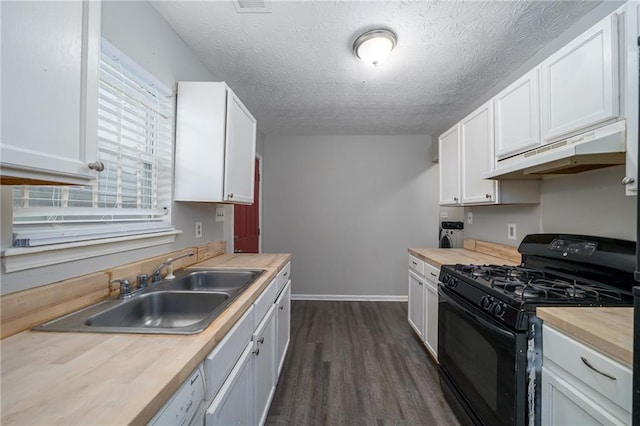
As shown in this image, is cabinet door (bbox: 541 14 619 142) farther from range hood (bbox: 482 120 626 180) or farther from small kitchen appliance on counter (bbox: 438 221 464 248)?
small kitchen appliance on counter (bbox: 438 221 464 248)

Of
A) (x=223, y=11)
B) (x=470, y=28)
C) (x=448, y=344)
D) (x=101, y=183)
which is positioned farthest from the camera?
(x=448, y=344)

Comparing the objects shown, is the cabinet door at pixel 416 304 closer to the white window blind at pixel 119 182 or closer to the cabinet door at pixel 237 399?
the cabinet door at pixel 237 399

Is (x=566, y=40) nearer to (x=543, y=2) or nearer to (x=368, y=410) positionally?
(x=543, y=2)

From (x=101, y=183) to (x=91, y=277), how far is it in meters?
0.43

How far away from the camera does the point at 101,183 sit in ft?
3.97

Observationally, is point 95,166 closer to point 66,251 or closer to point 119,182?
point 66,251

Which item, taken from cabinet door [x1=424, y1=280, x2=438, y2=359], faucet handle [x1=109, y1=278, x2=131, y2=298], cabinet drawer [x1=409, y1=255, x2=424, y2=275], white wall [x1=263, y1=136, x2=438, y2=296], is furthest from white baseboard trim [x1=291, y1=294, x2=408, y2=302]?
faucet handle [x1=109, y1=278, x2=131, y2=298]

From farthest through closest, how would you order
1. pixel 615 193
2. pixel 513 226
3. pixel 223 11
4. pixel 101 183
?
pixel 513 226 < pixel 223 11 < pixel 615 193 < pixel 101 183

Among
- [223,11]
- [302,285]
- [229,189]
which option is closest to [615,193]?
[229,189]

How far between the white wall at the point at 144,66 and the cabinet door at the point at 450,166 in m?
2.29

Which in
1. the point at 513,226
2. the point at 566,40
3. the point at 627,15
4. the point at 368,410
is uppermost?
the point at 566,40

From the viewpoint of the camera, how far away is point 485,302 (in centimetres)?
136

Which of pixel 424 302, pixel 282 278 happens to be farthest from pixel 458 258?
pixel 282 278

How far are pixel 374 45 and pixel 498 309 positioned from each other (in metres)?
1.71
